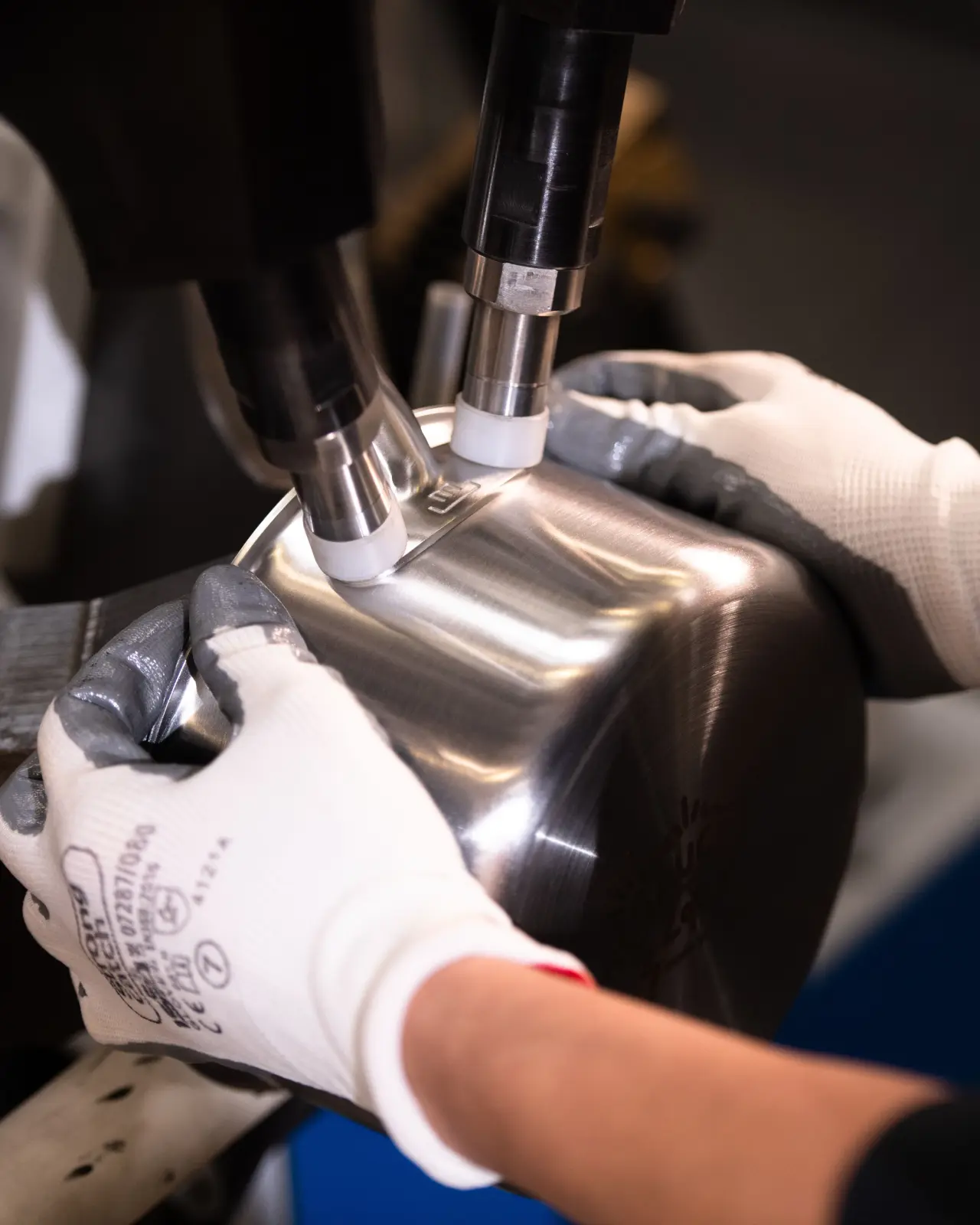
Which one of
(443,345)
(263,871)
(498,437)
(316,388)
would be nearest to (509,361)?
(498,437)

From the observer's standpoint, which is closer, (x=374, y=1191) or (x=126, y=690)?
(x=126, y=690)

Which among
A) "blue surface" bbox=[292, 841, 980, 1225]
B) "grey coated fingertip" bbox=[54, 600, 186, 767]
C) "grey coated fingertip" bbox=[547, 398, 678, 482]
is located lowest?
"blue surface" bbox=[292, 841, 980, 1225]

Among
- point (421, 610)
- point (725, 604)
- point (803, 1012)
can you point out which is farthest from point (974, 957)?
point (421, 610)

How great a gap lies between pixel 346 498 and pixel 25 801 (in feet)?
0.62

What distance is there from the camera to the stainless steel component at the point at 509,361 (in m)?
0.48

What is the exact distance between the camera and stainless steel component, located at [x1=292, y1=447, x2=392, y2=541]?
41 centimetres

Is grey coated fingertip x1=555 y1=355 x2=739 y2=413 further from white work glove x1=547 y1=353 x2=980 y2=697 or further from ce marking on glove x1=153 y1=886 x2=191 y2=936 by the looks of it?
ce marking on glove x1=153 y1=886 x2=191 y2=936

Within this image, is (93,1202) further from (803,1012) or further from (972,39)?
(972,39)

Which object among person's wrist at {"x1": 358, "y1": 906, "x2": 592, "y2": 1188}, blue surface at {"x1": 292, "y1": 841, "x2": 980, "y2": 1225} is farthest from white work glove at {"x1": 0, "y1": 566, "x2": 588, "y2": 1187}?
blue surface at {"x1": 292, "y1": 841, "x2": 980, "y2": 1225}

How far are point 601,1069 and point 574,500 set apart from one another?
0.28 meters

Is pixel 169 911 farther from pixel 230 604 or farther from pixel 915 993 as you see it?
pixel 915 993

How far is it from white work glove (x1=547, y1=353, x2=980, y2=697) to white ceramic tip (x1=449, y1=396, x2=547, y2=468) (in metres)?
0.08

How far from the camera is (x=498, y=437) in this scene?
507mm

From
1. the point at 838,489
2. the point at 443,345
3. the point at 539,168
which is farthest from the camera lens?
the point at 443,345
